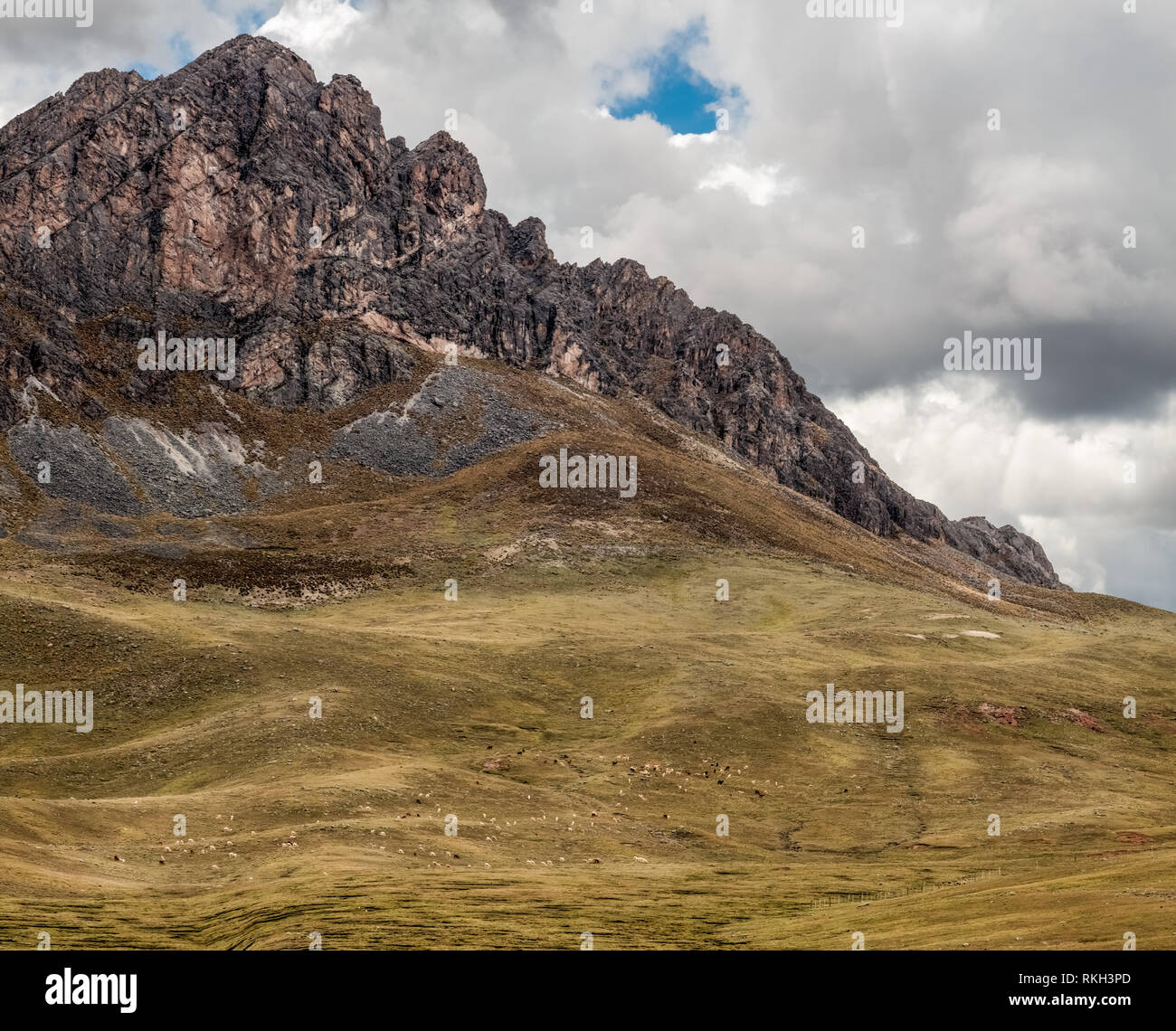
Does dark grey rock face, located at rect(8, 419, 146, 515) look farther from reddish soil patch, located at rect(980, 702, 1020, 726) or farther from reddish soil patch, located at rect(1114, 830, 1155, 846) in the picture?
reddish soil patch, located at rect(1114, 830, 1155, 846)

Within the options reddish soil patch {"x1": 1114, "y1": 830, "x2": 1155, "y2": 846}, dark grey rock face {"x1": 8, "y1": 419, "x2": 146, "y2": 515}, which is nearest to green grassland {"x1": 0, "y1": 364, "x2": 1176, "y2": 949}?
reddish soil patch {"x1": 1114, "y1": 830, "x2": 1155, "y2": 846}

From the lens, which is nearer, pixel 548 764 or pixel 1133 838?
pixel 1133 838

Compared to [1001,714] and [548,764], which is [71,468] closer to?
[548,764]

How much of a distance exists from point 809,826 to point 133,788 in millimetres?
43325

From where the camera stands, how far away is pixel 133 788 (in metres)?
71.0

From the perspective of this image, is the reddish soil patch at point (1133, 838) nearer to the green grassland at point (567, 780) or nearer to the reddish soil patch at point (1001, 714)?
the green grassland at point (567, 780)

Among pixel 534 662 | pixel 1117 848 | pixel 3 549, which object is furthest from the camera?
pixel 3 549

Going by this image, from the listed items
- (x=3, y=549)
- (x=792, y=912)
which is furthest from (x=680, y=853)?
(x=3, y=549)

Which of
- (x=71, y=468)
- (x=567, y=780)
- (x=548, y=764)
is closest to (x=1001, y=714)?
(x=548, y=764)

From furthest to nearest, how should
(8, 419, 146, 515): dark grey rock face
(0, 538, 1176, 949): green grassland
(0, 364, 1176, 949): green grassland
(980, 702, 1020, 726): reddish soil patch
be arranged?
1. (8, 419, 146, 515): dark grey rock face
2. (980, 702, 1020, 726): reddish soil patch
3. (0, 364, 1176, 949): green grassland
4. (0, 538, 1176, 949): green grassland

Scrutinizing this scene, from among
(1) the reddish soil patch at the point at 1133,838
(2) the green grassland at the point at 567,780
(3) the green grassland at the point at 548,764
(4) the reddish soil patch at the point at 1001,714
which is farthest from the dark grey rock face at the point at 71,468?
(1) the reddish soil patch at the point at 1133,838

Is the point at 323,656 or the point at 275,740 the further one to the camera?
the point at 323,656

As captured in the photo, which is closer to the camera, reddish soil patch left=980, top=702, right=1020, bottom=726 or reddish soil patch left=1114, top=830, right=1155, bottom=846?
reddish soil patch left=1114, top=830, right=1155, bottom=846

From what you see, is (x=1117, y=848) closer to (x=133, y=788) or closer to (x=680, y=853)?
(x=680, y=853)
